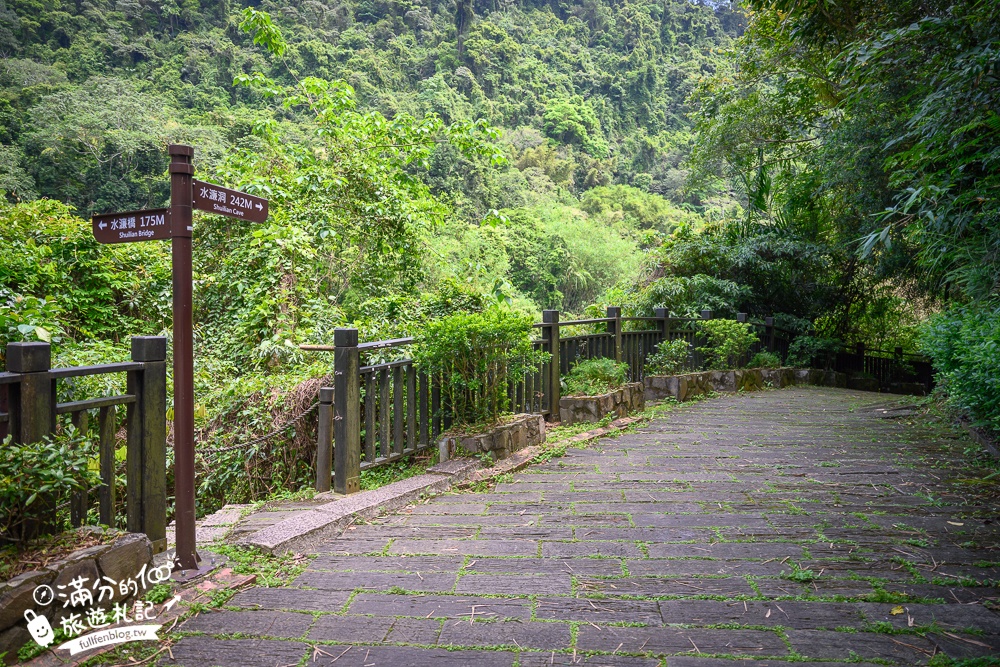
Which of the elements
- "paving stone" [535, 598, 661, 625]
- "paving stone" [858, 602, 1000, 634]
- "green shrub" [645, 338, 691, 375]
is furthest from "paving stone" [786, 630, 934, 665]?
"green shrub" [645, 338, 691, 375]

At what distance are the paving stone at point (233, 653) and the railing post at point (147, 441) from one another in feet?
2.79

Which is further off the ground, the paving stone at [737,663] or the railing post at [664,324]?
the railing post at [664,324]

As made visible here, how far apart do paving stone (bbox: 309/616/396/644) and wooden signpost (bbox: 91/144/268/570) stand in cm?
90

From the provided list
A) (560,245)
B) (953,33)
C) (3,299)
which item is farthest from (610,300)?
(560,245)

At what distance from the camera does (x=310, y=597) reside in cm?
300

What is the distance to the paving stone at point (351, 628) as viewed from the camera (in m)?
2.61

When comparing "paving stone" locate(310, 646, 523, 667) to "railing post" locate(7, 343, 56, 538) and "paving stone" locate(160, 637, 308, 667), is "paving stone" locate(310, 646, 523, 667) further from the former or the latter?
"railing post" locate(7, 343, 56, 538)

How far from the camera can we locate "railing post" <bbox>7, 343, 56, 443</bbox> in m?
2.61

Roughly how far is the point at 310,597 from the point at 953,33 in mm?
6315

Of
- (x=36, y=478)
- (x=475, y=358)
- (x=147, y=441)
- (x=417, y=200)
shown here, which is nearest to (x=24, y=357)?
(x=36, y=478)

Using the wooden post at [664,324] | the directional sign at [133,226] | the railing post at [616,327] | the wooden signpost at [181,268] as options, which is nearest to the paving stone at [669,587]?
the wooden signpost at [181,268]

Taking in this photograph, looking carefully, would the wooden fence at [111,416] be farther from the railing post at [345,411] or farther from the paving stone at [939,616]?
the paving stone at [939,616]

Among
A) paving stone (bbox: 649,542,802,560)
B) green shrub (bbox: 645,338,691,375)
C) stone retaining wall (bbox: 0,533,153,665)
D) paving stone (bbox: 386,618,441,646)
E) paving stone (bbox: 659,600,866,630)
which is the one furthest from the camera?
green shrub (bbox: 645,338,691,375)

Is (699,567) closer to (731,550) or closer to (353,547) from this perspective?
(731,550)
